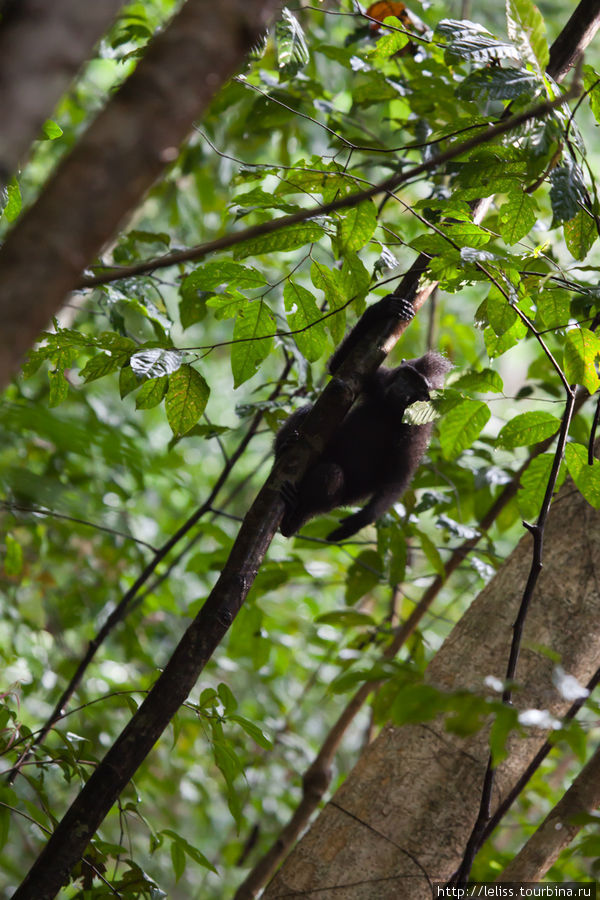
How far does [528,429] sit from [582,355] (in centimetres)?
27

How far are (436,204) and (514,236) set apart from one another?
0.93 feet

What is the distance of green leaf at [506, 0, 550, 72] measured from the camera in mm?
1673

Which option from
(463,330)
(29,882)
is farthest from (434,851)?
(463,330)

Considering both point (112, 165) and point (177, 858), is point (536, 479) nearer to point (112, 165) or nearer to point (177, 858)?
point (177, 858)

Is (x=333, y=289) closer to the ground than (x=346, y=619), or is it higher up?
higher up

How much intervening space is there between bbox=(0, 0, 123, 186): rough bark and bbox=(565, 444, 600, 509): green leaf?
1546mm

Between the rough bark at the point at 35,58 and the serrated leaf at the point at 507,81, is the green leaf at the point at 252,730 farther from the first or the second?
the serrated leaf at the point at 507,81

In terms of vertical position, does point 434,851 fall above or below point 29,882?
above

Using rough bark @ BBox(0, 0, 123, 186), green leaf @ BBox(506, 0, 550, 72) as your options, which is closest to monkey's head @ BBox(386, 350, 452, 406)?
green leaf @ BBox(506, 0, 550, 72)

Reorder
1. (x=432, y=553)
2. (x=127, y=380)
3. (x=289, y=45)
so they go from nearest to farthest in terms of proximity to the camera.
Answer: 1. (x=127, y=380)
2. (x=289, y=45)
3. (x=432, y=553)

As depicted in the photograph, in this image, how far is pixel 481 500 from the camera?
3518mm

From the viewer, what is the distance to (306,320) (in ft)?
7.34

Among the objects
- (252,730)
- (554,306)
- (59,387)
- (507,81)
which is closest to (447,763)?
(252,730)

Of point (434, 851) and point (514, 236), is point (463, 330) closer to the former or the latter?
point (514, 236)
